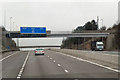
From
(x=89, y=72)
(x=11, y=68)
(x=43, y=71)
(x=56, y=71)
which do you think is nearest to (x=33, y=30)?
(x=11, y=68)

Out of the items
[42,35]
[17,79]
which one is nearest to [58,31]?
[42,35]

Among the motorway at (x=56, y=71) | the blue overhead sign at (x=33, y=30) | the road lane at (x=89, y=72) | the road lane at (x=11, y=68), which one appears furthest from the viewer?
the blue overhead sign at (x=33, y=30)

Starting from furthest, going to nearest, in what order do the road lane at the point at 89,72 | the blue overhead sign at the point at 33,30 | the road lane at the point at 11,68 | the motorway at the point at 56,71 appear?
the blue overhead sign at the point at 33,30, the road lane at the point at 11,68, the motorway at the point at 56,71, the road lane at the point at 89,72

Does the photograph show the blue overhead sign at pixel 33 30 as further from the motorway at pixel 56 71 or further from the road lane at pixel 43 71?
the road lane at pixel 43 71

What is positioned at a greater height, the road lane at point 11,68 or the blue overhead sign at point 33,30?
the blue overhead sign at point 33,30

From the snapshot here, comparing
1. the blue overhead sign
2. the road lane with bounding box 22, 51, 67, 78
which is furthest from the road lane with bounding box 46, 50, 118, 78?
the blue overhead sign

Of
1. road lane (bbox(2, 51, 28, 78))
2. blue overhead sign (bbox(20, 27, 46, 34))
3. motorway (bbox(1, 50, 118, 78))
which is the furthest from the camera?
blue overhead sign (bbox(20, 27, 46, 34))

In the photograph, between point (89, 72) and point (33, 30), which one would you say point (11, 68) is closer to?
point (89, 72)

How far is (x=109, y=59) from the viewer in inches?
890

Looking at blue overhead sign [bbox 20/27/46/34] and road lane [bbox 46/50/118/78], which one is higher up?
blue overhead sign [bbox 20/27/46/34]

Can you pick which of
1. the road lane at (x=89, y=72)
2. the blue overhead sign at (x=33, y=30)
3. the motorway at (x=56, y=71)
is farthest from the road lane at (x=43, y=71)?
the blue overhead sign at (x=33, y=30)

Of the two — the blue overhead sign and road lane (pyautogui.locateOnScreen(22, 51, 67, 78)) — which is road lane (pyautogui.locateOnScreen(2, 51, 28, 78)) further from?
the blue overhead sign

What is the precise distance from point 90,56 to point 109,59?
951 cm

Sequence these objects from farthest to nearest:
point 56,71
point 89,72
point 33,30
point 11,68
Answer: point 33,30, point 11,68, point 56,71, point 89,72
